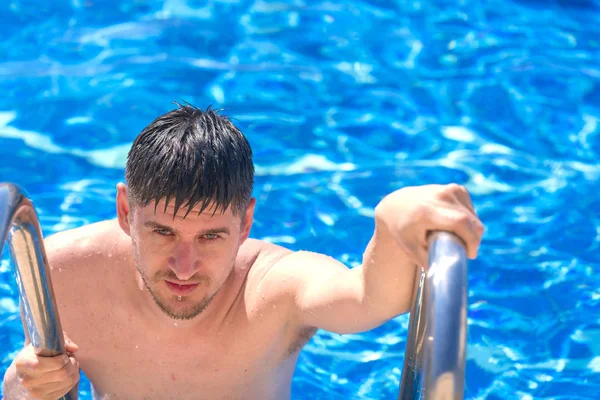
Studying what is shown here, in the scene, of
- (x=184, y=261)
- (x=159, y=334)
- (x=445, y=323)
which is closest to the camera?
(x=445, y=323)

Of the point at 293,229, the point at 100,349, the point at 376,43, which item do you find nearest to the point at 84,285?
the point at 100,349

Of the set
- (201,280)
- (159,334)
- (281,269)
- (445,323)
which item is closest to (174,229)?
(201,280)

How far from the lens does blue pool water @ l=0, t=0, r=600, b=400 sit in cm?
423

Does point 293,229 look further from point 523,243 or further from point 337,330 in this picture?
point 337,330

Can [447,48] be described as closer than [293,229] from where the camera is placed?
No

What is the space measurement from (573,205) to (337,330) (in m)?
2.59

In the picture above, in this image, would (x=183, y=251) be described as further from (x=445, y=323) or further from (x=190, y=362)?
(x=445, y=323)

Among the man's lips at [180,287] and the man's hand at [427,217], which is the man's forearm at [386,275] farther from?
the man's lips at [180,287]

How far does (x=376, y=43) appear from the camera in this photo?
241 inches

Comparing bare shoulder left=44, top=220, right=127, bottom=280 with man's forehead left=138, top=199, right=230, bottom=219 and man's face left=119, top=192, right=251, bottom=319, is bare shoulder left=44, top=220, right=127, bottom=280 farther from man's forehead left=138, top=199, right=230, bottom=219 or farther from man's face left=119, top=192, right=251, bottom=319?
man's forehead left=138, top=199, right=230, bottom=219

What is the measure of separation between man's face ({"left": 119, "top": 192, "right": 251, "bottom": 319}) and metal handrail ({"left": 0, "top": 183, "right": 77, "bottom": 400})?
0.35 meters

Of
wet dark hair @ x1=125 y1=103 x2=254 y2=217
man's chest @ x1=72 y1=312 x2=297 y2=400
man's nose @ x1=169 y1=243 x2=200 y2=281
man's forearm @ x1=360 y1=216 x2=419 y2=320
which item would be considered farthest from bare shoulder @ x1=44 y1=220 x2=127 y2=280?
man's forearm @ x1=360 y1=216 x2=419 y2=320

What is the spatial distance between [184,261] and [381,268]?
0.61 m

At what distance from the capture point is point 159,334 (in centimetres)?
314
